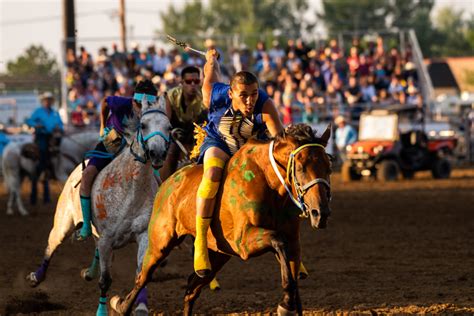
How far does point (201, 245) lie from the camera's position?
23.6 ft

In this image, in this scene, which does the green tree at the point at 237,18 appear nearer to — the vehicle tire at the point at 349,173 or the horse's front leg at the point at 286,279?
the vehicle tire at the point at 349,173

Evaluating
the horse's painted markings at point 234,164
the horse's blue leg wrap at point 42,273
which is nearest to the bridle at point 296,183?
the horse's painted markings at point 234,164

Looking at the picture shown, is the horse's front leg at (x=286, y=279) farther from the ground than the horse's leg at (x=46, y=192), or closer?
farther from the ground

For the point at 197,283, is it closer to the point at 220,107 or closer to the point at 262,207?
the point at 262,207

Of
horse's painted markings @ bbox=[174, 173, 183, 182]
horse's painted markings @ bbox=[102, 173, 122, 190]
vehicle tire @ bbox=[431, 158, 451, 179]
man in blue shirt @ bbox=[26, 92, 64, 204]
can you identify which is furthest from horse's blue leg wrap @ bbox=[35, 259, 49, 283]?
vehicle tire @ bbox=[431, 158, 451, 179]

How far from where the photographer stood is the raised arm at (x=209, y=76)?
805 centimetres

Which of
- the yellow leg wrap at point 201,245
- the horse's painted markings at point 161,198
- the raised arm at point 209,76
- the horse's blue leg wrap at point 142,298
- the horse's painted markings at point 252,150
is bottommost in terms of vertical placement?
the horse's blue leg wrap at point 142,298

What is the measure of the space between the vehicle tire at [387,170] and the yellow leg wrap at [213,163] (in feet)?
60.7

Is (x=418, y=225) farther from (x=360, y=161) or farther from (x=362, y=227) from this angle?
(x=360, y=161)

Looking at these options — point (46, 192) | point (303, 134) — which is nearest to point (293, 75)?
point (46, 192)

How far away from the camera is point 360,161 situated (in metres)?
25.8

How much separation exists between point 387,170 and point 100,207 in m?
17.3

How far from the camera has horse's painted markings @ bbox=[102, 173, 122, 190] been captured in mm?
8930

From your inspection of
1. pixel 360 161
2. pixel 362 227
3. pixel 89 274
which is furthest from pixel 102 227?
pixel 360 161
